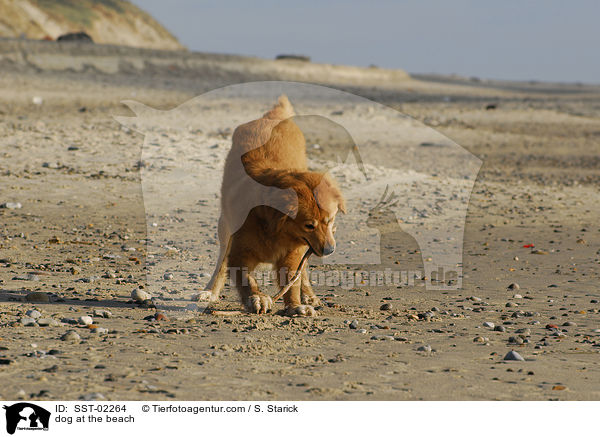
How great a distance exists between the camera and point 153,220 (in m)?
11.3

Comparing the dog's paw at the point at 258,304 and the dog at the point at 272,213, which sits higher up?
the dog at the point at 272,213

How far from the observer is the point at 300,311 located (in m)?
7.00

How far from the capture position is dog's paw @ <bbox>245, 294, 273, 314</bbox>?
6988mm

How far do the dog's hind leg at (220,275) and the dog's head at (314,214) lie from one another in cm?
121

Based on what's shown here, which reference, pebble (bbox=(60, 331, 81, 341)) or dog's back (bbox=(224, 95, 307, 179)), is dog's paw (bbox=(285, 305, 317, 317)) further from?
pebble (bbox=(60, 331, 81, 341))

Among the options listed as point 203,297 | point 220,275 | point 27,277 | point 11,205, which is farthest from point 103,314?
point 11,205

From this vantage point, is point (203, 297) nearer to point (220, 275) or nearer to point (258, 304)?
point (220, 275)

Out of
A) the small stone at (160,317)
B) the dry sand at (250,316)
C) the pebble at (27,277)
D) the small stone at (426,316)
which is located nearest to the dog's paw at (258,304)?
the dry sand at (250,316)

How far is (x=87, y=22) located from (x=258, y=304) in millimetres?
77045

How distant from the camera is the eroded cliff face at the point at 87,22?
67750 millimetres

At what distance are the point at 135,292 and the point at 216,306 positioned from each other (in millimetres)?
756

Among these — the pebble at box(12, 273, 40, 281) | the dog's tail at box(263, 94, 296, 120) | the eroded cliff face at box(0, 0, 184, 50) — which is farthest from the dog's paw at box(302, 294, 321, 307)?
the eroded cliff face at box(0, 0, 184, 50)

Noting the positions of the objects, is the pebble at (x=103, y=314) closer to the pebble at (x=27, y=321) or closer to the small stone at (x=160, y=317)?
the small stone at (x=160, y=317)
